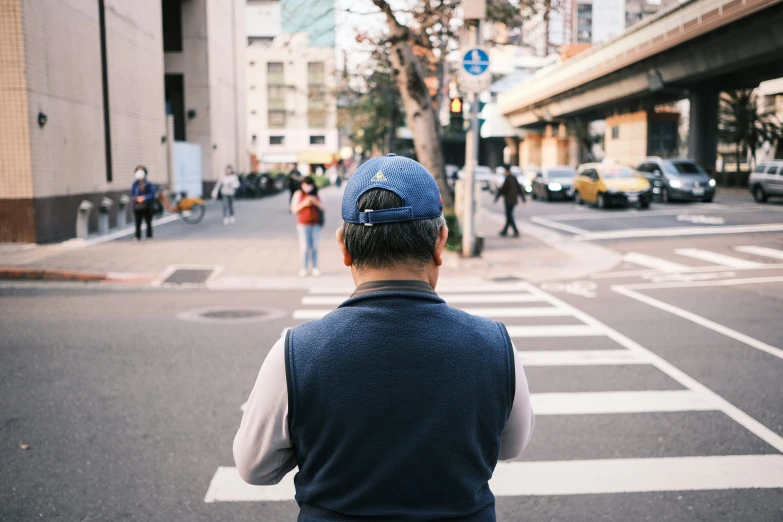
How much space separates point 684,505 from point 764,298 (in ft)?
26.2

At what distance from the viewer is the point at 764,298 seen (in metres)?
11.3

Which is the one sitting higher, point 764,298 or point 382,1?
point 382,1

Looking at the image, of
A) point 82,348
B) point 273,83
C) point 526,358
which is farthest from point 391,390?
point 273,83

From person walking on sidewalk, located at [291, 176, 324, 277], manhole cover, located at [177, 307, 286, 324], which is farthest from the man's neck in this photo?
person walking on sidewalk, located at [291, 176, 324, 277]

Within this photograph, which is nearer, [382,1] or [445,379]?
[445,379]

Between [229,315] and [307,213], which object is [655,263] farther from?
[229,315]

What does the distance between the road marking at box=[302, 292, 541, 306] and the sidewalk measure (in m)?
1.40

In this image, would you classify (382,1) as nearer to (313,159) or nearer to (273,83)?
(313,159)

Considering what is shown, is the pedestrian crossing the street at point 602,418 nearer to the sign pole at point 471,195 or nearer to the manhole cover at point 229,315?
the manhole cover at point 229,315

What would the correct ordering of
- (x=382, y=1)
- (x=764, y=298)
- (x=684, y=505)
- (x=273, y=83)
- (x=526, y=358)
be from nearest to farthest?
(x=684, y=505)
(x=526, y=358)
(x=764, y=298)
(x=382, y=1)
(x=273, y=83)

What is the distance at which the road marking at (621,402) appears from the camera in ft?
19.9

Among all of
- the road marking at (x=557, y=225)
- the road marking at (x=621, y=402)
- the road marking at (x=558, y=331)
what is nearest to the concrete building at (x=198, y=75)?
the road marking at (x=557, y=225)

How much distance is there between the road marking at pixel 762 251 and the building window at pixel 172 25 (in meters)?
27.6

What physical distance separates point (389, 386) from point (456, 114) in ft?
50.5
